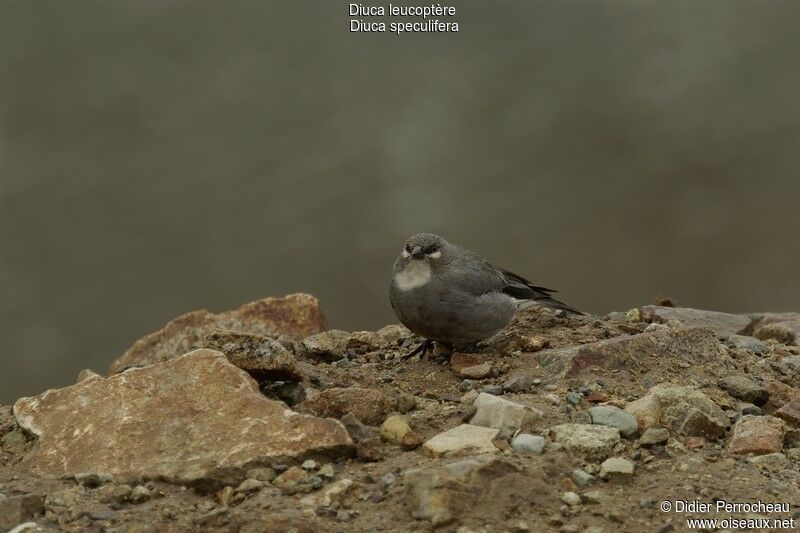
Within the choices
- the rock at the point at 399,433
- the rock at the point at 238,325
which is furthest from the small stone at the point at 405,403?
the rock at the point at 238,325

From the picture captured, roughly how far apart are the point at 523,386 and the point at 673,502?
5.31 ft

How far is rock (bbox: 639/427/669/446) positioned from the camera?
16.7ft

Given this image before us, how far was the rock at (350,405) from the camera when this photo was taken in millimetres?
5438

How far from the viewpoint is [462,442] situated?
4961 mm

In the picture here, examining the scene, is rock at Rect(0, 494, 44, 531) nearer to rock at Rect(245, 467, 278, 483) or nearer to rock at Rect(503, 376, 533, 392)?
rock at Rect(245, 467, 278, 483)

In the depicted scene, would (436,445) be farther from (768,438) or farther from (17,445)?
(17,445)

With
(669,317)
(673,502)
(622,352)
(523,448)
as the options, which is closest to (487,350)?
(622,352)

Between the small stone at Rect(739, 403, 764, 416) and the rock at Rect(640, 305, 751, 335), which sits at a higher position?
the small stone at Rect(739, 403, 764, 416)

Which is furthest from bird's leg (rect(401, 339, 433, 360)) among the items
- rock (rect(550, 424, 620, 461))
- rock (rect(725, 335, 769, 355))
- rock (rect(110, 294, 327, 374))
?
rock (rect(550, 424, 620, 461))

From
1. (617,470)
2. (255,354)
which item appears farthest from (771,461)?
(255,354)

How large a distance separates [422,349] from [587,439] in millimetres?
2314

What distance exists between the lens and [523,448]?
16.2 feet

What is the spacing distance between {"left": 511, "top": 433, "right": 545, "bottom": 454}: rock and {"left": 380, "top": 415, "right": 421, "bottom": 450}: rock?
457 mm

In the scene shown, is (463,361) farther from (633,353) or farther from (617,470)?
(617,470)
